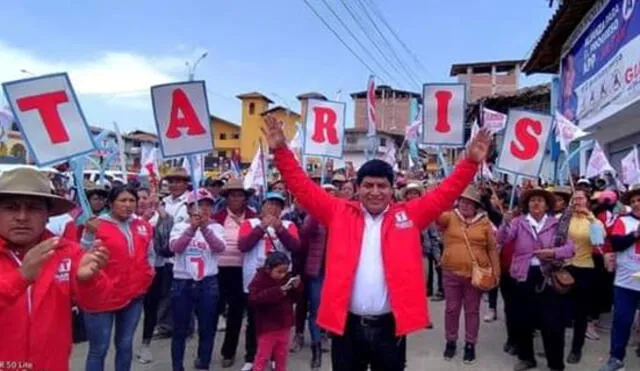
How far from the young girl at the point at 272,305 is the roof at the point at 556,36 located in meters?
11.9

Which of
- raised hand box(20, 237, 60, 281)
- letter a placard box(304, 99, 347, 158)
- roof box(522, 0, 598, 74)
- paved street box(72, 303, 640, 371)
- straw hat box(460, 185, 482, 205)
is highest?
roof box(522, 0, 598, 74)

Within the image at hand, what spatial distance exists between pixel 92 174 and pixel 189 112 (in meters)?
14.3

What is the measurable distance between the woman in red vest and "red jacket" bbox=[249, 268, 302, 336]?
93cm

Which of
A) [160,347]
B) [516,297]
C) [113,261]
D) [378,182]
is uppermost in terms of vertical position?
[378,182]

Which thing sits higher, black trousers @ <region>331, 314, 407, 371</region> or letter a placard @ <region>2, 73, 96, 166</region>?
letter a placard @ <region>2, 73, 96, 166</region>

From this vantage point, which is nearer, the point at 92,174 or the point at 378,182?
the point at 378,182

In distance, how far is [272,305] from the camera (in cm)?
525

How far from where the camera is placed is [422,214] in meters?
3.58

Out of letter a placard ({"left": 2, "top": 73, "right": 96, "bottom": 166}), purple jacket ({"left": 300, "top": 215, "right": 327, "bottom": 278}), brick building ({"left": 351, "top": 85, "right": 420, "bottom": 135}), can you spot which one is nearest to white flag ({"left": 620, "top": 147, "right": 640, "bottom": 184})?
purple jacket ({"left": 300, "top": 215, "right": 327, "bottom": 278})

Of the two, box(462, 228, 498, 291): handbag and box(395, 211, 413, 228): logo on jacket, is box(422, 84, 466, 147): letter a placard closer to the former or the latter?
box(462, 228, 498, 291): handbag

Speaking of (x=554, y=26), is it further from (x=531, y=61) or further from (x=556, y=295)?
(x=556, y=295)

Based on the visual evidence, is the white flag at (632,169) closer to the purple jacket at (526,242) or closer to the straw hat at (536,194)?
the straw hat at (536,194)

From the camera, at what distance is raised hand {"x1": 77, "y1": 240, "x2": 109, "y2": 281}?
2348mm

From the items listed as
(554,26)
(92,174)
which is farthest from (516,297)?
(92,174)
